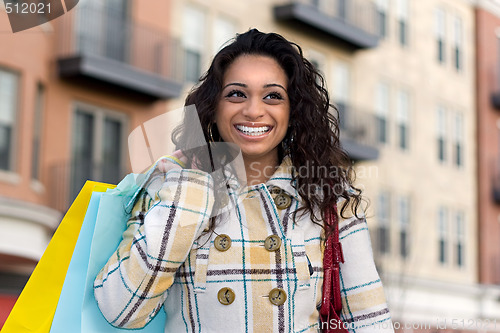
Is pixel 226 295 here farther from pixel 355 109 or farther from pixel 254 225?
pixel 355 109

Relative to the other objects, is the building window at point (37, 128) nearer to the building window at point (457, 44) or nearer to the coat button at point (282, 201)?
the coat button at point (282, 201)

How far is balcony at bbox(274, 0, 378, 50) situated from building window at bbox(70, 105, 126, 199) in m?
5.36

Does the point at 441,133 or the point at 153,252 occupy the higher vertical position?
the point at 441,133

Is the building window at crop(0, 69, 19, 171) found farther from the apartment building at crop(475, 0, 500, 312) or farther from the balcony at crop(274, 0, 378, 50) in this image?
the apartment building at crop(475, 0, 500, 312)

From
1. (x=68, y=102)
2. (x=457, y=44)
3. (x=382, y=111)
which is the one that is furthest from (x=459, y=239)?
(x=68, y=102)

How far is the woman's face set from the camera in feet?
9.53

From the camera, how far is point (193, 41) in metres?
18.2

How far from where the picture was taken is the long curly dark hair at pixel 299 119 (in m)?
2.94

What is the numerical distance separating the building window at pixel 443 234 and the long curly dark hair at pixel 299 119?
22.3 metres

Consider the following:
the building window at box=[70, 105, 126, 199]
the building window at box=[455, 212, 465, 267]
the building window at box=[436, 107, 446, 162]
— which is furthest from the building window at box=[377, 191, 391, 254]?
the building window at box=[70, 105, 126, 199]

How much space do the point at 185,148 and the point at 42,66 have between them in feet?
41.0

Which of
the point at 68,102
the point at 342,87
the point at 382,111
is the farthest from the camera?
the point at 382,111

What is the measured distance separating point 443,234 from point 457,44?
5.89 metres

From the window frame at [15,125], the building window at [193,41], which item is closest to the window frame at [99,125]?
the window frame at [15,125]
